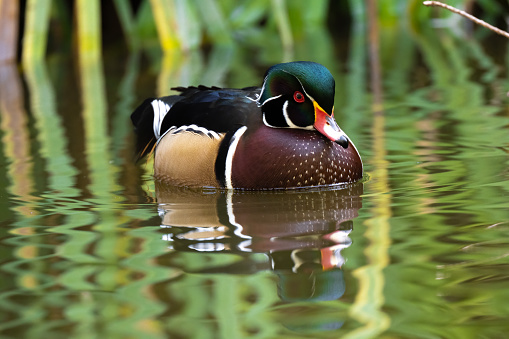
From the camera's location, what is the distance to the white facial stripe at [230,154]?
188 inches

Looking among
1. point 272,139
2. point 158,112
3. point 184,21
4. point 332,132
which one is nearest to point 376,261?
point 332,132

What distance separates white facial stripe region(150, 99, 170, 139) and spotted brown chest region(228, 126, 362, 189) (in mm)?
881

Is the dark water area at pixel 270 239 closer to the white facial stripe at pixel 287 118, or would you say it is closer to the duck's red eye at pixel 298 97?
the white facial stripe at pixel 287 118

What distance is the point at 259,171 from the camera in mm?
4738

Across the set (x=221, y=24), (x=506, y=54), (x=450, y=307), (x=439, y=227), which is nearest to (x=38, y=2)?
(x=221, y=24)

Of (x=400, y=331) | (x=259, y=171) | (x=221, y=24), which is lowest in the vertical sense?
(x=400, y=331)

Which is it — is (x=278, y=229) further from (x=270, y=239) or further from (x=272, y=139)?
(x=272, y=139)

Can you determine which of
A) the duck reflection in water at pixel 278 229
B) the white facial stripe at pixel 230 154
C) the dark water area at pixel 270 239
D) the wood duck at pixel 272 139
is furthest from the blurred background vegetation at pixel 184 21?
the duck reflection in water at pixel 278 229

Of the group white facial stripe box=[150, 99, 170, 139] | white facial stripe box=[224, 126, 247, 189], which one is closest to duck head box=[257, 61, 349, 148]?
white facial stripe box=[224, 126, 247, 189]

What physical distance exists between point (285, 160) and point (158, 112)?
1.17 metres

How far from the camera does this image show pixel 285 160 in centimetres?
470

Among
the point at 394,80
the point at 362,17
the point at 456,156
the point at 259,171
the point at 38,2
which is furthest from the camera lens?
the point at 362,17

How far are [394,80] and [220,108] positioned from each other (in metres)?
4.49

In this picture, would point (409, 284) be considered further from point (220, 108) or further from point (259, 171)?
point (220, 108)
